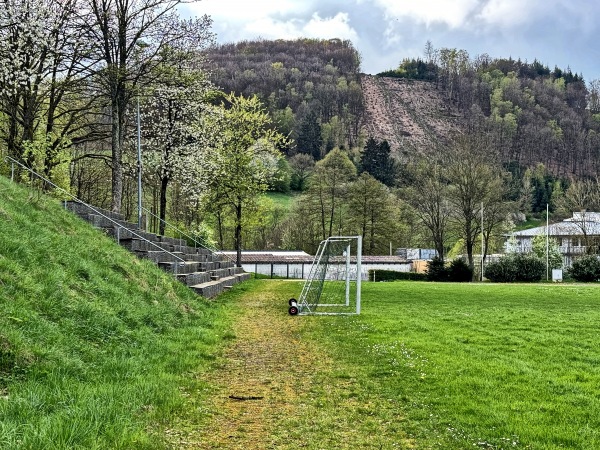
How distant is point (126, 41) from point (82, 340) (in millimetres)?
16443

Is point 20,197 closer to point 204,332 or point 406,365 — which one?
point 204,332

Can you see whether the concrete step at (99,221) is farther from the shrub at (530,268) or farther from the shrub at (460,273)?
the shrub at (530,268)

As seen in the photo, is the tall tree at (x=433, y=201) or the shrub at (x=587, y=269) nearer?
the shrub at (x=587, y=269)

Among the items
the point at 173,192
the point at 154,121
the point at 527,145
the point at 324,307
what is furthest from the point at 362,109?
the point at 324,307

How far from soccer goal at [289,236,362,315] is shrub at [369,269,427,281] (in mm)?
23231

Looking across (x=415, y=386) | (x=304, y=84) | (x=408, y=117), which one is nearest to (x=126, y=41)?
(x=415, y=386)

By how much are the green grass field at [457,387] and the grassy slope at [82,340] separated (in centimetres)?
166

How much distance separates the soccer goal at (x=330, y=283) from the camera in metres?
15.3

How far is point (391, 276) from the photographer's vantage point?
45.0 metres

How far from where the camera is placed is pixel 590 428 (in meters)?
4.96

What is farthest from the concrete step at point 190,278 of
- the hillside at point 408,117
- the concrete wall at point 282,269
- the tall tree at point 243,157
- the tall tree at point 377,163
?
the hillside at point 408,117

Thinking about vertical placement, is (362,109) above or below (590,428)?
above

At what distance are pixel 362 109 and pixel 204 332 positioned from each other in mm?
153705

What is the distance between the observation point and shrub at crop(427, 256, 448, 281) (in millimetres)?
44281
